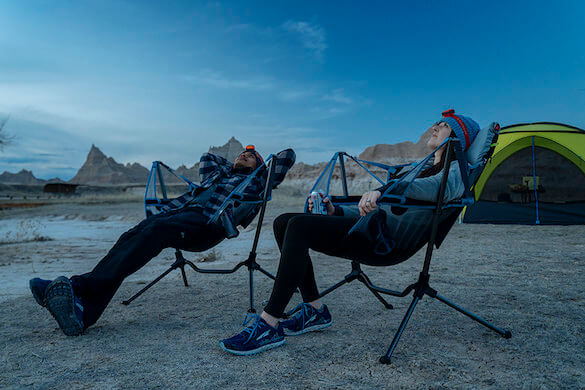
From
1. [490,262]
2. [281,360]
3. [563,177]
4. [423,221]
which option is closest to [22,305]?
[281,360]

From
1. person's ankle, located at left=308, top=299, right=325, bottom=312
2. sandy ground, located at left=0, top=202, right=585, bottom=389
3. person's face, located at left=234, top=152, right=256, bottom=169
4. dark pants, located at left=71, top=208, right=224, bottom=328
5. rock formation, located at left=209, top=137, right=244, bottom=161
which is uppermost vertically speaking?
rock formation, located at left=209, top=137, right=244, bottom=161

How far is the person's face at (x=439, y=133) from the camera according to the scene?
2115 mm

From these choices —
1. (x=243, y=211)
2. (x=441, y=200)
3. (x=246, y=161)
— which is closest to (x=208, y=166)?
(x=246, y=161)

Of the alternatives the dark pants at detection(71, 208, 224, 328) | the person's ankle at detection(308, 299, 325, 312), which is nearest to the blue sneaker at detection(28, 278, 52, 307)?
the dark pants at detection(71, 208, 224, 328)

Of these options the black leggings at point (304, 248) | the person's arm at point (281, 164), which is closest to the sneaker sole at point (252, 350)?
the black leggings at point (304, 248)

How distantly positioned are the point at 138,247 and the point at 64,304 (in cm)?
47

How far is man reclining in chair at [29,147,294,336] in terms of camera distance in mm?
2133

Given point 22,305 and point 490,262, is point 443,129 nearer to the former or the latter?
point 490,262

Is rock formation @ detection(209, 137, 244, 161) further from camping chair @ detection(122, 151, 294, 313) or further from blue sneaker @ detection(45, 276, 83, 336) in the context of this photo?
blue sneaker @ detection(45, 276, 83, 336)

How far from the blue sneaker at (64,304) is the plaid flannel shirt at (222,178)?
95 cm

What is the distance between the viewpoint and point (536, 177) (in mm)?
8039

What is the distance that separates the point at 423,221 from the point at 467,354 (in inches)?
26.5

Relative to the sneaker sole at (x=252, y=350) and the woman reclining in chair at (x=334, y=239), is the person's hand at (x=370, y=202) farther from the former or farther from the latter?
the sneaker sole at (x=252, y=350)

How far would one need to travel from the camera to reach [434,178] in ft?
6.24
